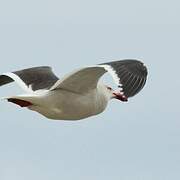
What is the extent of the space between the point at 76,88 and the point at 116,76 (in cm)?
184

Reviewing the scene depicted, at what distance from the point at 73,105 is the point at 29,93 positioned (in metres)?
0.79

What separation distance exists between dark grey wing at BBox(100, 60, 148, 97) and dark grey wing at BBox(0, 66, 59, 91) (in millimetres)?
2366

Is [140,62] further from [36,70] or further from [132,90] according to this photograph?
[36,70]

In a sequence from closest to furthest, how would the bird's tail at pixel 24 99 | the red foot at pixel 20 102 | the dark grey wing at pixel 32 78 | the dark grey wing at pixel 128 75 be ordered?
the dark grey wing at pixel 128 75, the bird's tail at pixel 24 99, the red foot at pixel 20 102, the dark grey wing at pixel 32 78

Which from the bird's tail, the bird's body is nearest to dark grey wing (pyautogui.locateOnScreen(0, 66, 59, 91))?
the bird's body

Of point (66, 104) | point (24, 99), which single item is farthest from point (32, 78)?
point (24, 99)

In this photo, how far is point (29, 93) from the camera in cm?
3194

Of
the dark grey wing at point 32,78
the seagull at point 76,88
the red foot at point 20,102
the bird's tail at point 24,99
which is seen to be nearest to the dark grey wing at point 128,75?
the seagull at point 76,88

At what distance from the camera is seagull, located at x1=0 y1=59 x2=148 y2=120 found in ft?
98.8

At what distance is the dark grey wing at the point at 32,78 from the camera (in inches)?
1283

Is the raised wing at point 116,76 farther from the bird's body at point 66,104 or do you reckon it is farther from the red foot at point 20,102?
the red foot at point 20,102

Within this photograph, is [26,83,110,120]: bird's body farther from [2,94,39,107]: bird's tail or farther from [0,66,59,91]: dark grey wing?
[0,66,59,91]: dark grey wing

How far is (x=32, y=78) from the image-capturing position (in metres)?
33.0

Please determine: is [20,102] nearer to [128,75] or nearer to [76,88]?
[76,88]
